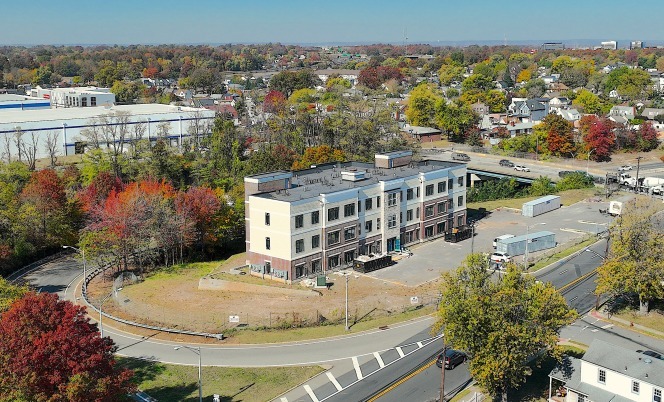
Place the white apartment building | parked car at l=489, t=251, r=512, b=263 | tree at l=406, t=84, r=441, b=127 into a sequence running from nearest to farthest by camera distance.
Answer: parked car at l=489, t=251, r=512, b=263 → tree at l=406, t=84, r=441, b=127 → the white apartment building

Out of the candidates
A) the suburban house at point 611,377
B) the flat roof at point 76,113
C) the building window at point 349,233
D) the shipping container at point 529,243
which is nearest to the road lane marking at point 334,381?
the suburban house at point 611,377

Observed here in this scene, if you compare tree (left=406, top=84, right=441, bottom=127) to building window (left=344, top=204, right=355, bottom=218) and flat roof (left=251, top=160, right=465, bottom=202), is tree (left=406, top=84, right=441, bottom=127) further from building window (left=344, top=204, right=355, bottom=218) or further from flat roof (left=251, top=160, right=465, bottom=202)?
building window (left=344, top=204, right=355, bottom=218)

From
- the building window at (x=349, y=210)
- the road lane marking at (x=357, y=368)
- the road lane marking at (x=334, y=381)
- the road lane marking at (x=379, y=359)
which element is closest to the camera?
the road lane marking at (x=334, y=381)

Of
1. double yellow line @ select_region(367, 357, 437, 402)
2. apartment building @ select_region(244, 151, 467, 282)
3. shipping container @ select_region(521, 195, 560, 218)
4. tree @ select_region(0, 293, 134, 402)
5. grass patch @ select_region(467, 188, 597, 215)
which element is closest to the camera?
tree @ select_region(0, 293, 134, 402)

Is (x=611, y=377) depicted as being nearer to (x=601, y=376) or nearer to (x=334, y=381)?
(x=601, y=376)

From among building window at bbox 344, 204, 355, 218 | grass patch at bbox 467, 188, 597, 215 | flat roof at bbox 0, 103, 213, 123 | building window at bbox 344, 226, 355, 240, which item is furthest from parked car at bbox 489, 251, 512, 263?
flat roof at bbox 0, 103, 213, 123

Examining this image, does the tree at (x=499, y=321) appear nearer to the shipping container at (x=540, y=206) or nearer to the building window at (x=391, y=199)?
the building window at (x=391, y=199)
